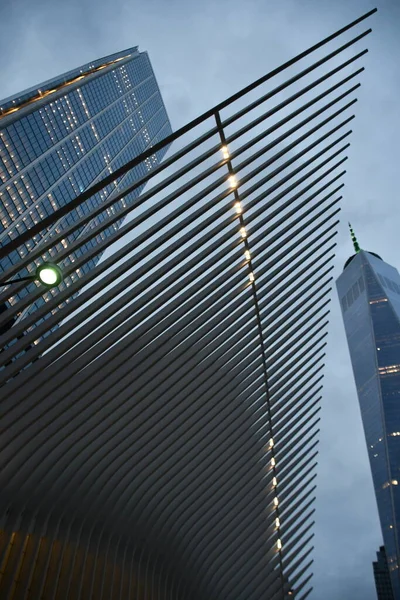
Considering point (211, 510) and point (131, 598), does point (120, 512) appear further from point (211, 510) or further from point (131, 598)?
point (211, 510)

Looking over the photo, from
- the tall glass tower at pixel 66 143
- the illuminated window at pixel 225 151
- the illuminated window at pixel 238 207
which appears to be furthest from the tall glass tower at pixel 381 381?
the illuminated window at pixel 225 151

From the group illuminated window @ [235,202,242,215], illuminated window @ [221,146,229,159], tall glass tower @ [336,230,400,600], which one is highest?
tall glass tower @ [336,230,400,600]

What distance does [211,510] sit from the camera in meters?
25.8

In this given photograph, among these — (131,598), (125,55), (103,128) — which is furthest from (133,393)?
(125,55)

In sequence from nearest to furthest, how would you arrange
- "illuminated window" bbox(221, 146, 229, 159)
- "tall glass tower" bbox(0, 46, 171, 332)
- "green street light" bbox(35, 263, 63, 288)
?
"green street light" bbox(35, 263, 63, 288)
"illuminated window" bbox(221, 146, 229, 159)
"tall glass tower" bbox(0, 46, 171, 332)

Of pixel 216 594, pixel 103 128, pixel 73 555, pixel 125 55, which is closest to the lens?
pixel 73 555

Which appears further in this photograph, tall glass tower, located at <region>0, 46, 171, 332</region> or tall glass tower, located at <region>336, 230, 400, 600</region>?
tall glass tower, located at <region>336, 230, 400, 600</region>

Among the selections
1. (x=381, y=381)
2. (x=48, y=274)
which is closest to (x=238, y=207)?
(x=48, y=274)

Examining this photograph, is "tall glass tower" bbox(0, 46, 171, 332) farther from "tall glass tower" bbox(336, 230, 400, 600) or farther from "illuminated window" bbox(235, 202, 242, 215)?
"tall glass tower" bbox(336, 230, 400, 600)

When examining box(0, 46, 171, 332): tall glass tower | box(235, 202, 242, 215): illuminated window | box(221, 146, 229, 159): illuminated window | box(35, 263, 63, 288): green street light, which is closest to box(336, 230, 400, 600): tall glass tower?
box(0, 46, 171, 332): tall glass tower

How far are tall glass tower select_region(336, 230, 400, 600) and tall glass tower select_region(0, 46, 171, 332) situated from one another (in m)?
100

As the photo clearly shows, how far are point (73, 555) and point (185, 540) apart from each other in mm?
8416

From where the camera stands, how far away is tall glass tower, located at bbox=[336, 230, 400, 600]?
142 meters

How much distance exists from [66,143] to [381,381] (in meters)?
124
